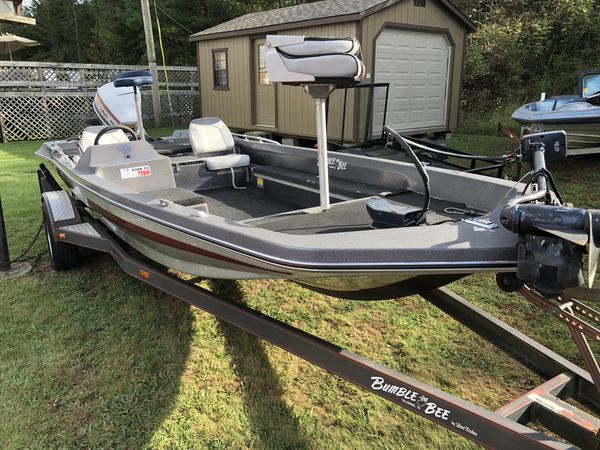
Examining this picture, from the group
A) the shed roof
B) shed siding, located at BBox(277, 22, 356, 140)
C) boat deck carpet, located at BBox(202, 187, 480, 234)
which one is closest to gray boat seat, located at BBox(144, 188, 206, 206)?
boat deck carpet, located at BBox(202, 187, 480, 234)

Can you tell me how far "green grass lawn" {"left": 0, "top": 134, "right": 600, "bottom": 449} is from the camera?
7.44 ft

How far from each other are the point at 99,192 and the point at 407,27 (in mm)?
8092

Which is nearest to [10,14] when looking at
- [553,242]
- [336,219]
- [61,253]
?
[61,253]

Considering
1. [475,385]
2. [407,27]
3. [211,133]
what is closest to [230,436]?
[475,385]

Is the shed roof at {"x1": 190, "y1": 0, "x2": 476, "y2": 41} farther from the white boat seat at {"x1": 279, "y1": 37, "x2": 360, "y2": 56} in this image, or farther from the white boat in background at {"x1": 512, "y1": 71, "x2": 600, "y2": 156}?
the white boat seat at {"x1": 279, "y1": 37, "x2": 360, "y2": 56}

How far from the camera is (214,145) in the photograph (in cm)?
464

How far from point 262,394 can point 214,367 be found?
0.38 m

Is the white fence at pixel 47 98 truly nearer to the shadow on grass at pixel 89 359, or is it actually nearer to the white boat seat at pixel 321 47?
the shadow on grass at pixel 89 359

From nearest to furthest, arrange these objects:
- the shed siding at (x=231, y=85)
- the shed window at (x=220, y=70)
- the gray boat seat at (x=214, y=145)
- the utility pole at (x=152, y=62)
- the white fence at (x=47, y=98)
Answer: the gray boat seat at (x=214, y=145)
the shed siding at (x=231, y=85)
the shed window at (x=220, y=70)
the white fence at (x=47, y=98)
the utility pole at (x=152, y=62)

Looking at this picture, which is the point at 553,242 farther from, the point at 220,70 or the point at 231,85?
the point at 220,70

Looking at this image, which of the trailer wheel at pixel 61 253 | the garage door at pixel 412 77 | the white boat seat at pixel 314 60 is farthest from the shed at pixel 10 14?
the garage door at pixel 412 77

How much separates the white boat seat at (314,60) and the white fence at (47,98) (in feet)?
34.5

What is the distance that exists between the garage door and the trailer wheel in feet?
21.5

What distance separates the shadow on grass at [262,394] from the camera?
2.24 m
